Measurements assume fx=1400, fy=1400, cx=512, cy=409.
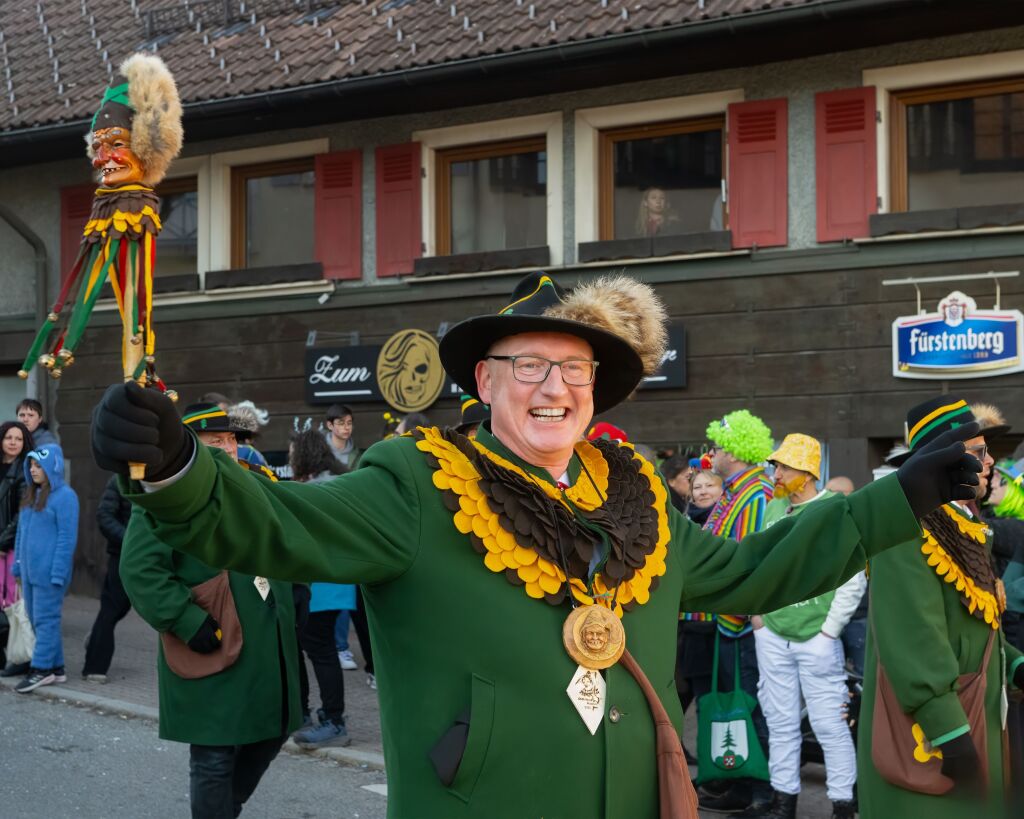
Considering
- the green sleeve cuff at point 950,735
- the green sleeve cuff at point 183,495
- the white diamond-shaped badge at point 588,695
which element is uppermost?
the green sleeve cuff at point 183,495

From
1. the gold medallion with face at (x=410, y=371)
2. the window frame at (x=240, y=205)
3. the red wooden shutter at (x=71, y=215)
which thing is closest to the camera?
the gold medallion with face at (x=410, y=371)

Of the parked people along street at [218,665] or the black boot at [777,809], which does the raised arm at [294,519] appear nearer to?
the parked people along street at [218,665]

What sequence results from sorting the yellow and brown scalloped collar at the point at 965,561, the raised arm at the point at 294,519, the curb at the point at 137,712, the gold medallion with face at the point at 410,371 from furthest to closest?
the gold medallion with face at the point at 410,371 < the curb at the point at 137,712 < the yellow and brown scalloped collar at the point at 965,561 < the raised arm at the point at 294,519

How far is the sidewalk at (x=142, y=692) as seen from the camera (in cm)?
819

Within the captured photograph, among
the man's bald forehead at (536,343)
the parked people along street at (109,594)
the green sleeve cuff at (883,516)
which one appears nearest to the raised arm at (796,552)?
the green sleeve cuff at (883,516)

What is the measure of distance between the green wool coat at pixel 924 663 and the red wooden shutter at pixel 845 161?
25.9ft

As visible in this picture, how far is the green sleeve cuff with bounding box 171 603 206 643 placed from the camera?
217 inches

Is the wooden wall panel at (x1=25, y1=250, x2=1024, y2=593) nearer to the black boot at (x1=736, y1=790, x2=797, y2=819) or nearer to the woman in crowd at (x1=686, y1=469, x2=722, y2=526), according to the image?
the woman in crowd at (x1=686, y1=469, x2=722, y2=526)

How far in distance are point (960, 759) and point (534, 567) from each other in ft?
7.14

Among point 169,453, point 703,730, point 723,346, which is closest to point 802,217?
point 723,346

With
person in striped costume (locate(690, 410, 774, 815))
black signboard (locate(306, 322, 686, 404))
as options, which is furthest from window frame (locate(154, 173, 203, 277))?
person in striped costume (locate(690, 410, 774, 815))

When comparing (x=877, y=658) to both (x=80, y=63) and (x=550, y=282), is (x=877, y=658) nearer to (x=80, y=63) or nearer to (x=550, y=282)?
(x=550, y=282)

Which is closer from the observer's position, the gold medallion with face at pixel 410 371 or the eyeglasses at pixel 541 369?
the eyeglasses at pixel 541 369

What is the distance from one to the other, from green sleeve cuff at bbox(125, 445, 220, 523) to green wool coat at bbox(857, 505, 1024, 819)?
280cm
